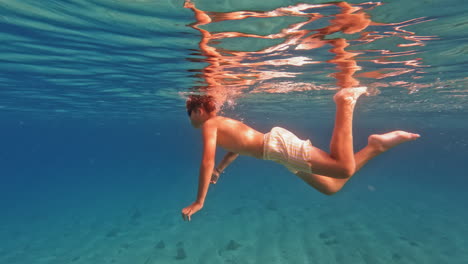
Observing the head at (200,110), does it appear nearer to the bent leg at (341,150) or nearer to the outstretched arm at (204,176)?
the outstretched arm at (204,176)

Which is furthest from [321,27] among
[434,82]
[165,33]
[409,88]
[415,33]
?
[409,88]

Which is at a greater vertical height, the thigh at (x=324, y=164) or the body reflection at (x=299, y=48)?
the body reflection at (x=299, y=48)

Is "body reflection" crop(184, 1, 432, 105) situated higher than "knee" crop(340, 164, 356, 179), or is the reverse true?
"body reflection" crop(184, 1, 432, 105)

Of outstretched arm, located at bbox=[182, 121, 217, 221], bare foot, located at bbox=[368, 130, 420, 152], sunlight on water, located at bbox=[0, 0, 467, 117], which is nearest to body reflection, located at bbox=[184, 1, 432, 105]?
sunlight on water, located at bbox=[0, 0, 467, 117]

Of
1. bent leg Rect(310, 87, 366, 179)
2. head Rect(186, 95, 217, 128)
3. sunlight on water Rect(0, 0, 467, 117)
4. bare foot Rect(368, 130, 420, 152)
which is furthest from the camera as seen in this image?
sunlight on water Rect(0, 0, 467, 117)

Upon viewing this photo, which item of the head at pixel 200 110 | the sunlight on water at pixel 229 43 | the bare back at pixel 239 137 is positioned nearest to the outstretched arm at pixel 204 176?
the bare back at pixel 239 137

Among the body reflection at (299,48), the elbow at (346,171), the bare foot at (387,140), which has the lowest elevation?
the elbow at (346,171)

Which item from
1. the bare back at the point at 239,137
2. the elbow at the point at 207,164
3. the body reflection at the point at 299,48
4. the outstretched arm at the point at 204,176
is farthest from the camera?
the body reflection at the point at 299,48

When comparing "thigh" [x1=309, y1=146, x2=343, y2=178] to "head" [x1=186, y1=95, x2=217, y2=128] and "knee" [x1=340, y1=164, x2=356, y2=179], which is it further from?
"head" [x1=186, y1=95, x2=217, y2=128]

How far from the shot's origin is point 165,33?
314 inches

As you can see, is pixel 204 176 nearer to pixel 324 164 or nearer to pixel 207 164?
pixel 207 164

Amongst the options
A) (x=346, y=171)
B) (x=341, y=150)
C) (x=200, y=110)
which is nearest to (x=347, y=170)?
(x=346, y=171)

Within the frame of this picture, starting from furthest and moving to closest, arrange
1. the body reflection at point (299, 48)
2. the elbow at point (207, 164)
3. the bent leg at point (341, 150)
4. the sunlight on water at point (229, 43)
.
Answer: the body reflection at point (299, 48) < the sunlight on water at point (229, 43) < the bent leg at point (341, 150) < the elbow at point (207, 164)

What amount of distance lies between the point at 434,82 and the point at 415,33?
1012 centimetres
